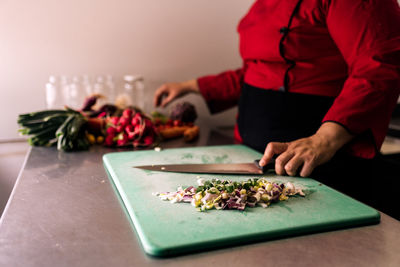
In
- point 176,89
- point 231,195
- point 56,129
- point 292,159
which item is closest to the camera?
point 231,195

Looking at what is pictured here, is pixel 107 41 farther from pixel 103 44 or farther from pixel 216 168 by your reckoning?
pixel 216 168

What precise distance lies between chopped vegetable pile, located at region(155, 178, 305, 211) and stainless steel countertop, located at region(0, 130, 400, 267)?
0.34 feet

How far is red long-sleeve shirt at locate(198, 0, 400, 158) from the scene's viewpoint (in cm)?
91

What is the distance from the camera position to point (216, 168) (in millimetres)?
942

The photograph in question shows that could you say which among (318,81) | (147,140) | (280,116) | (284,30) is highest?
(284,30)

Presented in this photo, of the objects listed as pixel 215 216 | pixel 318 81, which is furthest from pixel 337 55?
pixel 215 216

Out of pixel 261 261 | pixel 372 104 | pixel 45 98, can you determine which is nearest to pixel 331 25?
pixel 372 104

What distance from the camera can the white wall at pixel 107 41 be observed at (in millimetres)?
1453

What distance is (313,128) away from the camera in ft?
3.61

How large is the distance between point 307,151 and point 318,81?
272 millimetres

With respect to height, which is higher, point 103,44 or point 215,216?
point 103,44

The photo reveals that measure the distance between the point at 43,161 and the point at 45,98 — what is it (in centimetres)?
50

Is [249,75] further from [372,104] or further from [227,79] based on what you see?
[372,104]

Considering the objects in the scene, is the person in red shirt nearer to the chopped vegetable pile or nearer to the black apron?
the black apron
